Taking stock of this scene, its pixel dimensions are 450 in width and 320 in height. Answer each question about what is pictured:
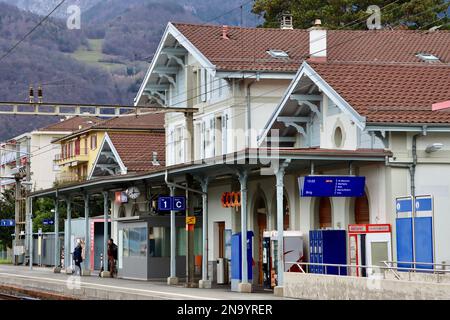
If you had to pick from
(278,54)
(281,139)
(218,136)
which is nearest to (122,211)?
(218,136)

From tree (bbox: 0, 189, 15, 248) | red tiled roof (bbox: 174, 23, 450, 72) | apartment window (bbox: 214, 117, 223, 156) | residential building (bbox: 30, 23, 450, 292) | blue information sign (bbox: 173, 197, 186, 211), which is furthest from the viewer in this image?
tree (bbox: 0, 189, 15, 248)

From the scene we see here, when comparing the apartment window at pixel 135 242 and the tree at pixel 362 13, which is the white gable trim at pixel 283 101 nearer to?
the apartment window at pixel 135 242

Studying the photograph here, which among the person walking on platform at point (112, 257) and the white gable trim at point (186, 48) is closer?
the white gable trim at point (186, 48)

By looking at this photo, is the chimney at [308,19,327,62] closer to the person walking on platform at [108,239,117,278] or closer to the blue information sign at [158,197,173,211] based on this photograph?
the blue information sign at [158,197,173,211]

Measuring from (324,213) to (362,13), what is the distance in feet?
108

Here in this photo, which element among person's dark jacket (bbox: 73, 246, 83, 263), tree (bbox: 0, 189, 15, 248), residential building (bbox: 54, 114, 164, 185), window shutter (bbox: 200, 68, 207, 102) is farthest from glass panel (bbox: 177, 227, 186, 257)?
tree (bbox: 0, 189, 15, 248)

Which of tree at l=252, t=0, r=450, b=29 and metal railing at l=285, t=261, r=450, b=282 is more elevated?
tree at l=252, t=0, r=450, b=29

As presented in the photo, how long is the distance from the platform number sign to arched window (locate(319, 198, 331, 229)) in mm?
6124

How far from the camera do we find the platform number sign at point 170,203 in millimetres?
40219

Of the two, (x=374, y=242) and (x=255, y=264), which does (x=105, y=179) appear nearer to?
(x=255, y=264)

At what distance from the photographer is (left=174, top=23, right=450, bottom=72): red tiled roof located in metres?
44.8

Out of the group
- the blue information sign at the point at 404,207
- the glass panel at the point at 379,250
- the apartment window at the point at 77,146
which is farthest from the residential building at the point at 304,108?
the apartment window at the point at 77,146

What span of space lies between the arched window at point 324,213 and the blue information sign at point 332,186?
10.7ft

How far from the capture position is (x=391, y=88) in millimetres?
34219
